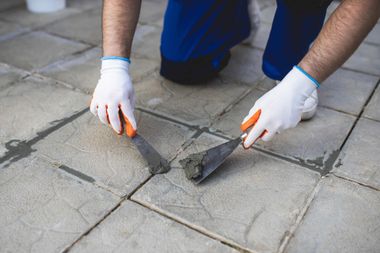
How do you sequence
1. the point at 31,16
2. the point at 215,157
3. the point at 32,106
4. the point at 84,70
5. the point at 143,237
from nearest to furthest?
the point at 143,237
the point at 215,157
the point at 32,106
the point at 84,70
the point at 31,16

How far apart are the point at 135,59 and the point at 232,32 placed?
58 cm

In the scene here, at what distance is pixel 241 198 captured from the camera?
1290 mm

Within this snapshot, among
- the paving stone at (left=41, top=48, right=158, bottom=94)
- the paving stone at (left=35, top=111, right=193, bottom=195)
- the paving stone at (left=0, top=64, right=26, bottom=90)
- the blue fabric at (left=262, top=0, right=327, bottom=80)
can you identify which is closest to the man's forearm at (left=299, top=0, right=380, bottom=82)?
the blue fabric at (left=262, top=0, right=327, bottom=80)

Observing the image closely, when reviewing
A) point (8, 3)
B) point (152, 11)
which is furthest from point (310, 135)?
point (8, 3)

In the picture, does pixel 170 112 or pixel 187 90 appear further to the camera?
pixel 187 90

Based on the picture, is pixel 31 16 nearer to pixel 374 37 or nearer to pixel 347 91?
pixel 347 91

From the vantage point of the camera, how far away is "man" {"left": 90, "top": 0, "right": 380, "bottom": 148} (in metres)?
1.29

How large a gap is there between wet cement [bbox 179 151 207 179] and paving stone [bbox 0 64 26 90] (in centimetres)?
108

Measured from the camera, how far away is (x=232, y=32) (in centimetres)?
208

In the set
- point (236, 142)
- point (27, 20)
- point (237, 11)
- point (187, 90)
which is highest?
point (237, 11)

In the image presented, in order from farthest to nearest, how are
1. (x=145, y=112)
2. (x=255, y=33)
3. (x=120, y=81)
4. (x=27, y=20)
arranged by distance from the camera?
(x=27, y=20) → (x=255, y=33) → (x=145, y=112) → (x=120, y=81)

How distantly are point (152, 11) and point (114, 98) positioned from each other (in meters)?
1.79

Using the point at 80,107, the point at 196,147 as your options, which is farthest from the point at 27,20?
the point at 196,147

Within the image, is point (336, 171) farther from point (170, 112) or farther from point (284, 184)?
point (170, 112)
